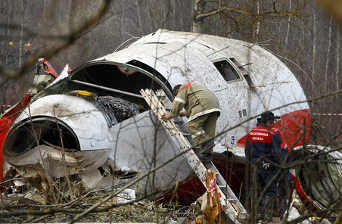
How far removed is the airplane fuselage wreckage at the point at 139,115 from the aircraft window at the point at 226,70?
0.02m

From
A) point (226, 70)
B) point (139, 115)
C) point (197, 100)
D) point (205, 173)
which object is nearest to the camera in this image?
point (205, 173)

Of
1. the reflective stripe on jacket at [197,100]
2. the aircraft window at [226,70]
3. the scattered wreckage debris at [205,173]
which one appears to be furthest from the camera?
the aircraft window at [226,70]

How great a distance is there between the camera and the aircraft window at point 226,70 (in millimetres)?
9927

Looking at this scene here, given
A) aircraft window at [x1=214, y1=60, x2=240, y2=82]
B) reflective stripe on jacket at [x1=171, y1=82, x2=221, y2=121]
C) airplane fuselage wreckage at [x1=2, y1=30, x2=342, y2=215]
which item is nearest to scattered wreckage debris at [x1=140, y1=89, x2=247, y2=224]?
airplane fuselage wreckage at [x1=2, y1=30, x2=342, y2=215]

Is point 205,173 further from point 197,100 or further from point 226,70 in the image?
point 226,70

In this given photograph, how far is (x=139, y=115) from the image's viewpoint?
338 inches

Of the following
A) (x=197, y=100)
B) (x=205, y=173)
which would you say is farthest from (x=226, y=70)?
(x=205, y=173)

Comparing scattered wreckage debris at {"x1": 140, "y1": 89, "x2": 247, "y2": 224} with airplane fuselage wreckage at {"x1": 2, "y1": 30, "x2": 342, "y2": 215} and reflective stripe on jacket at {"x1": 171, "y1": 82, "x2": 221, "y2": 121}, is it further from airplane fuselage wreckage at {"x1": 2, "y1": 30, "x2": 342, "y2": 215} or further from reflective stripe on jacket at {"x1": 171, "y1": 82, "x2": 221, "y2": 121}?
reflective stripe on jacket at {"x1": 171, "y1": 82, "x2": 221, "y2": 121}

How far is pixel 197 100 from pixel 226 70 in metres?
1.50

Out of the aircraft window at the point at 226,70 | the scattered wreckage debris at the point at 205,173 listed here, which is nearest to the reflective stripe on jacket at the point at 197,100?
the scattered wreckage debris at the point at 205,173

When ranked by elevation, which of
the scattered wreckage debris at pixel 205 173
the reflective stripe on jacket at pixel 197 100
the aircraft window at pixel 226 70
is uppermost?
the aircraft window at pixel 226 70

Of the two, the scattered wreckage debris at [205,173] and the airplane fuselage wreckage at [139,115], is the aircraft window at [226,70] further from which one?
the scattered wreckage debris at [205,173]

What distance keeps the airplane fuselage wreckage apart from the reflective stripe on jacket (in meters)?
0.26

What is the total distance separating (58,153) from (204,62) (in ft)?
9.62
